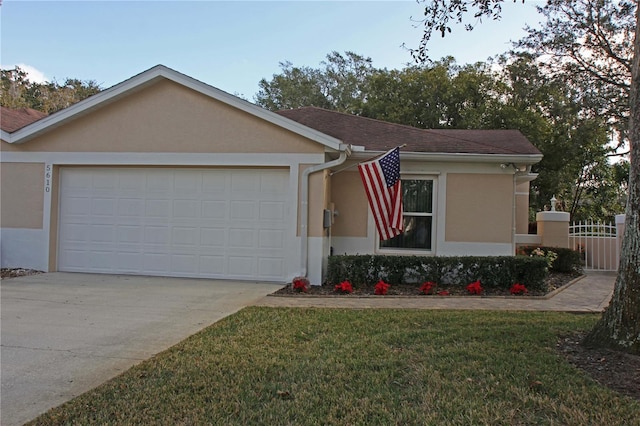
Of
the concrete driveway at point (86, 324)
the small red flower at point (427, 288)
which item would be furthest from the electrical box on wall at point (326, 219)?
the small red flower at point (427, 288)

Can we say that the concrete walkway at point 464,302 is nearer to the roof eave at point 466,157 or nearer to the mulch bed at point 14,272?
the roof eave at point 466,157

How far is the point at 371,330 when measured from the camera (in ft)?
18.9

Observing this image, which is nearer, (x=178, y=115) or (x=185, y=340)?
(x=185, y=340)

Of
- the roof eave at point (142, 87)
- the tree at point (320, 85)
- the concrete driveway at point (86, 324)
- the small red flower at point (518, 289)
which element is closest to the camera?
the concrete driveway at point (86, 324)

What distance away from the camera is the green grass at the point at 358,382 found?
3363 millimetres

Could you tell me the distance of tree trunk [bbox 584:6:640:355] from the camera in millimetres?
4566

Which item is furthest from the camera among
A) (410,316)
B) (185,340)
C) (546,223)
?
(546,223)

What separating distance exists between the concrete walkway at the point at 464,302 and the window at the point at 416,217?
96.3 inches

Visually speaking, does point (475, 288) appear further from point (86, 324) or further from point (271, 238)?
point (86, 324)

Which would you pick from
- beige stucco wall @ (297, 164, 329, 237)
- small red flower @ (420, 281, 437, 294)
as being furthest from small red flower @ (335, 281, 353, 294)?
small red flower @ (420, 281, 437, 294)

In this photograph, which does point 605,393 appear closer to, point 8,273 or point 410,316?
point 410,316

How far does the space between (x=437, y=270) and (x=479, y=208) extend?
2025 mm

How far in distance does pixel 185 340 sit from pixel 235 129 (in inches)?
214

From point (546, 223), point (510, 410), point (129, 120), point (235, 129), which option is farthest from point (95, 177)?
point (546, 223)
